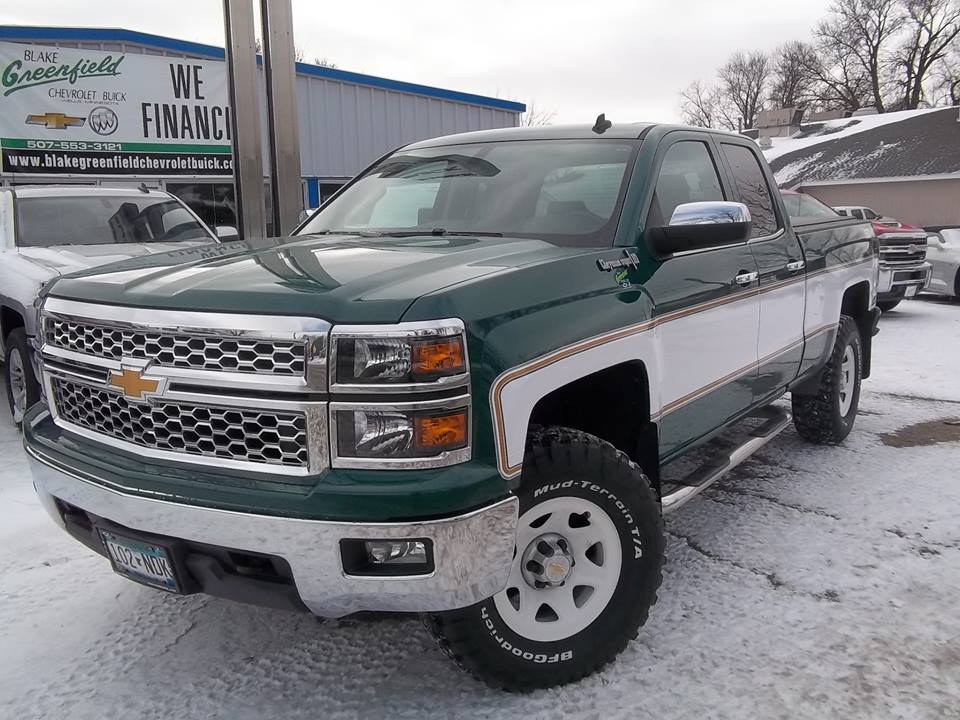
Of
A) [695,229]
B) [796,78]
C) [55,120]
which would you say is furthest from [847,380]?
[796,78]

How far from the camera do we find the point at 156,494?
2301 millimetres

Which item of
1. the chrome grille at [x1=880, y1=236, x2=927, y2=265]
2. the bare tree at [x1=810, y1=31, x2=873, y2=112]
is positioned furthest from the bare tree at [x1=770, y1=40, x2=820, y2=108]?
the chrome grille at [x1=880, y1=236, x2=927, y2=265]

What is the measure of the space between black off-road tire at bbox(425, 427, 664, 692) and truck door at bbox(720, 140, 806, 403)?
4.96 feet

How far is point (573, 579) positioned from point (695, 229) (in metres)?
1.32

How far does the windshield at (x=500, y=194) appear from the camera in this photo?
320cm

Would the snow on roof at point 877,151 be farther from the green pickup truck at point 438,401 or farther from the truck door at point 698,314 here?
the green pickup truck at point 438,401

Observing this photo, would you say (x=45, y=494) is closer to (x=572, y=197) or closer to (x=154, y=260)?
(x=154, y=260)

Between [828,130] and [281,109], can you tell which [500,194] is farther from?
[828,130]

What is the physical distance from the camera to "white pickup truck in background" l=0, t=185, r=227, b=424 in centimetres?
530

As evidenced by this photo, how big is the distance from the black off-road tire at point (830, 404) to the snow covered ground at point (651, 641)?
984mm

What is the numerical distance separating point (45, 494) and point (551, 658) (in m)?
1.77

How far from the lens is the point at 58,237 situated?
634 cm

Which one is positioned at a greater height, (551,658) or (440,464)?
(440,464)

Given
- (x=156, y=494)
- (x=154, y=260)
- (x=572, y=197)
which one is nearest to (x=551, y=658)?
(x=156, y=494)
